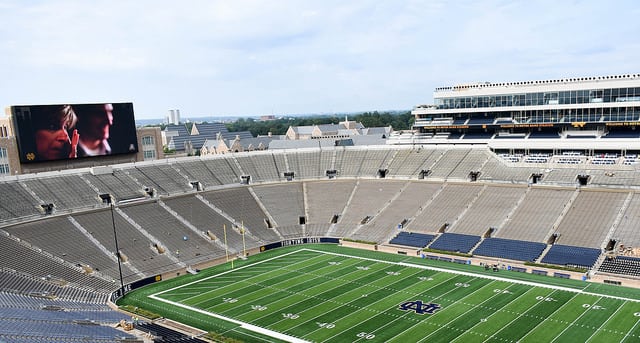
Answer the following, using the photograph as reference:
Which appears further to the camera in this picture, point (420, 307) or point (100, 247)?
point (100, 247)

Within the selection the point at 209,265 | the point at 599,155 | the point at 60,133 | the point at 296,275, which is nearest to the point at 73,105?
the point at 60,133

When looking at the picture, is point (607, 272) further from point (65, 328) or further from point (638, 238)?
point (65, 328)

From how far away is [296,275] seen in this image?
4197 centimetres

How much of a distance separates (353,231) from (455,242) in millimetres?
11392

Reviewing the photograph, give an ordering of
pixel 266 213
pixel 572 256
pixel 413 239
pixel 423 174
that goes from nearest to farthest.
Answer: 1. pixel 572 256
2. pixel 413 239
3. pixel 266 213
4. pixel 423 174

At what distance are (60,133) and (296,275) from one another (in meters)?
28.2

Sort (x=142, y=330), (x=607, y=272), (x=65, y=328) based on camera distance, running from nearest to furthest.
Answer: (x=65, y=328) < (x=142, y=330) < (x=607, y=272)

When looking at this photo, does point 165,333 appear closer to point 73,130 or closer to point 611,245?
point 73,130

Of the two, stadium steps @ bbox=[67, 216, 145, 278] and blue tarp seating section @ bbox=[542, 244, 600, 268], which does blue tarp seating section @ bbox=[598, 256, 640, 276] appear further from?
stadium steps @ bbox=[67, 216, 145, 278]

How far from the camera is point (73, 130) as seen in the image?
50.5 metres

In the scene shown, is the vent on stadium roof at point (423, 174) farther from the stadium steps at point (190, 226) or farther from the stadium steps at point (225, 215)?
the stadium steps at point (190, 226)

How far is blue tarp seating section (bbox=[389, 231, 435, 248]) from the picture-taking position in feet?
154

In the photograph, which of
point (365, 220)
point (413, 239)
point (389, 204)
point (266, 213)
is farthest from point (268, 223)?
point (413, 239)

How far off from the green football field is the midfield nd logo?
7 cm
